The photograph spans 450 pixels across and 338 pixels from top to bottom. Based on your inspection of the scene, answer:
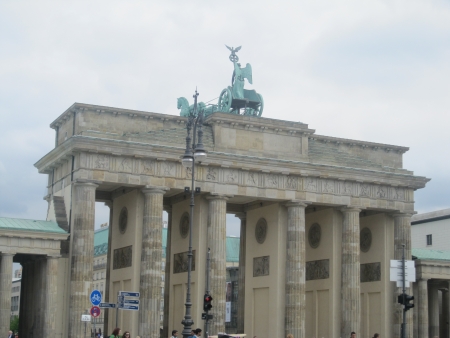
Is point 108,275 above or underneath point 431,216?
underneath

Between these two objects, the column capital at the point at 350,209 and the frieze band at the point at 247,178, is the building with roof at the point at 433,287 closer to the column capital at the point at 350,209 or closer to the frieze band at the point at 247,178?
the frieze band at the point at 247,178

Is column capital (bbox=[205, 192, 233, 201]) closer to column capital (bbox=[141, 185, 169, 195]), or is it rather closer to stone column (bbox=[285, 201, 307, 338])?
column capital (bbox=[141, 185, 169, 195])

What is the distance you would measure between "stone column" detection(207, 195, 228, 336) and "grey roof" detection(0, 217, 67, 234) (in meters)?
9.44

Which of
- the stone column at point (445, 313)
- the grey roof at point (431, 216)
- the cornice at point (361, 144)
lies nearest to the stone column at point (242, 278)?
the cornice at point (361, 144)

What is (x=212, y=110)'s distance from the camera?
188ft

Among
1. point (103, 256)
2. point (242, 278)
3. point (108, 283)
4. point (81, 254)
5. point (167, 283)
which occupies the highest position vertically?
point (103, 256)

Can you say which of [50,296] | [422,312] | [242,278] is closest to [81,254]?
[50,296]

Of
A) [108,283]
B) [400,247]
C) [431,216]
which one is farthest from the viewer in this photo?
[431,216]

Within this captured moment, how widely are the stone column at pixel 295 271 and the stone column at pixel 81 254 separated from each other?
13.4m

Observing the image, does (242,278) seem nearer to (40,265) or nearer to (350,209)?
(350,209)

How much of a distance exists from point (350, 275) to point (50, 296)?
20.3 m

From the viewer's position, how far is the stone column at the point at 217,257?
5100 cm

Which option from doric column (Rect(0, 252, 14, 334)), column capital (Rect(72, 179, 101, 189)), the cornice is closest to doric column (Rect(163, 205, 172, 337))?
column capital (Rect(72, 179, 101, 189))

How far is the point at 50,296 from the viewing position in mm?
47344
